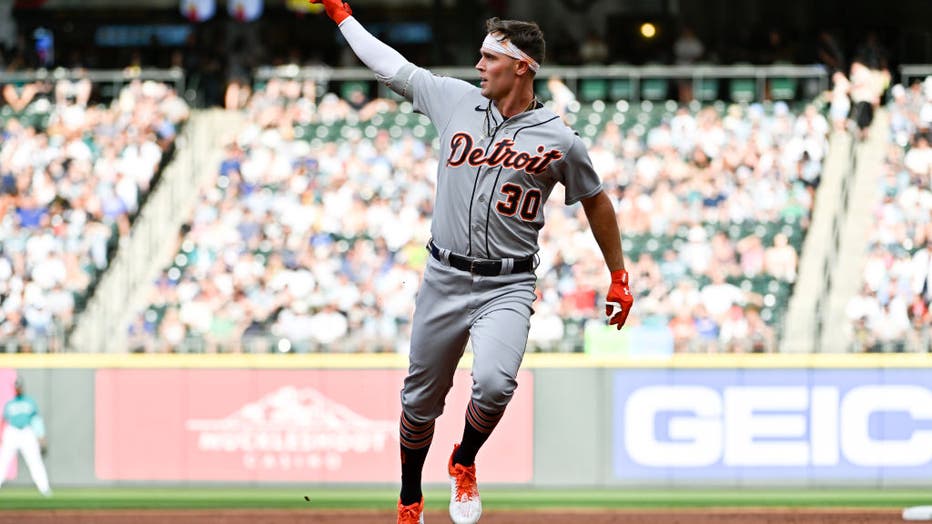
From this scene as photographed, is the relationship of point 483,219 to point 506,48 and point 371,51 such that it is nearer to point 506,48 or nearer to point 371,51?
point 506,48

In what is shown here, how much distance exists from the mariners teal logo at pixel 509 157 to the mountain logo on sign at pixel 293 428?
692 centimetres

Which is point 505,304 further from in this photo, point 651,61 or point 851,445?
point 651,61

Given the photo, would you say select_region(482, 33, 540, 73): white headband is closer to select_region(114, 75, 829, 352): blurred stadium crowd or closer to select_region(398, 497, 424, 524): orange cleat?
select_region(398, 497, 424, 524): orange cleat

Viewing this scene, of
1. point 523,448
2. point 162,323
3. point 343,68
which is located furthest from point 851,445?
point 343,68

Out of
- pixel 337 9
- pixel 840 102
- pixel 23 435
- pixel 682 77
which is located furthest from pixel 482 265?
pixel 682 77

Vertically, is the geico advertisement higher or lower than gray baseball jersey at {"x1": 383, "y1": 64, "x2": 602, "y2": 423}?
lower

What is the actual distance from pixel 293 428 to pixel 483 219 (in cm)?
703

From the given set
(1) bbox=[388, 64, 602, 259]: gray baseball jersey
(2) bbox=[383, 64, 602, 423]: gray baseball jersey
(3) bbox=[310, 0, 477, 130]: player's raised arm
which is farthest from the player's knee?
(3) bbox=[310, 0, 477, 130]: player's raised arm

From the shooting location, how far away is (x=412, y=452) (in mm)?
6562

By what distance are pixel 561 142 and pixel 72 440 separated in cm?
805

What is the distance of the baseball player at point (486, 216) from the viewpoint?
6129mm

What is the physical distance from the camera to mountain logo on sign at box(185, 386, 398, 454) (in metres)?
12.8

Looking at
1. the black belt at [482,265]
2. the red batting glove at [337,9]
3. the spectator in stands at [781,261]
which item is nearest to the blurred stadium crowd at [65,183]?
the spectator in stands at [781,261]

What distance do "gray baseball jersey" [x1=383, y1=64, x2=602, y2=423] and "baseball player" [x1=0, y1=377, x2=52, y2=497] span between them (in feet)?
23.3
